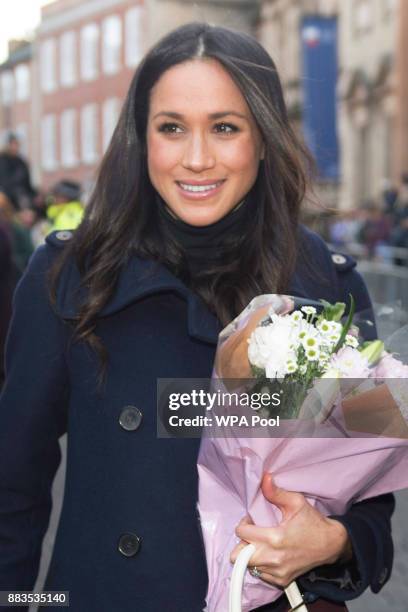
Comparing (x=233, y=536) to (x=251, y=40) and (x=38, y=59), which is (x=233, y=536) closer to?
(x=251, y=40)

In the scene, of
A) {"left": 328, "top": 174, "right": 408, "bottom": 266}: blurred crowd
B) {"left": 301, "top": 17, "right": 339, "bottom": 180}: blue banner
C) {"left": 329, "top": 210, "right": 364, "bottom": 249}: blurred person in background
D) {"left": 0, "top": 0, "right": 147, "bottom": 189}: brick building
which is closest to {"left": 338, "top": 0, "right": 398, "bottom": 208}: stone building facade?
{"left": 329, "top": 210, "right": 364, "bottom": 249}: blurred person in background

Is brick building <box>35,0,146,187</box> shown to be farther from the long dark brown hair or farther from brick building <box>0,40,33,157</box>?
the long dark brown hair

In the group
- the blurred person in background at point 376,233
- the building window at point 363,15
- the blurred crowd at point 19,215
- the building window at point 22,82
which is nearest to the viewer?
the blurred crowd at point 19,215

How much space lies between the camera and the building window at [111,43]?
50.6 m

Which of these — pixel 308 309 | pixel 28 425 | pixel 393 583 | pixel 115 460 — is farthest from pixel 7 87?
pixel 308 309

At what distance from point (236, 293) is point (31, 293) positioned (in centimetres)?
44

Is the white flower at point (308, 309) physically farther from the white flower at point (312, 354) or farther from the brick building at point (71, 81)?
the brick building at point (71, 81)

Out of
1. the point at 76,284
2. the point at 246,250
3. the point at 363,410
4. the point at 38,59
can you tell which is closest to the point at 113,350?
the point at 76,284

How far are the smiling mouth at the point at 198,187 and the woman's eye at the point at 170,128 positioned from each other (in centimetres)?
11

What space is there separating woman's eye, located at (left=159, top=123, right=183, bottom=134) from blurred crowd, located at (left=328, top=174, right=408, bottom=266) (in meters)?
11.4

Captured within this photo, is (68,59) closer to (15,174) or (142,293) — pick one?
(15,174)

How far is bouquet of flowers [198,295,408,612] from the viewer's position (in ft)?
6.61

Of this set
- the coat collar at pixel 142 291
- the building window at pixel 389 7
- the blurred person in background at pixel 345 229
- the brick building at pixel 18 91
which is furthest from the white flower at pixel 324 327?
the brick building at pixel 18 91

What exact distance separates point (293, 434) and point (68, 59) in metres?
55.3
